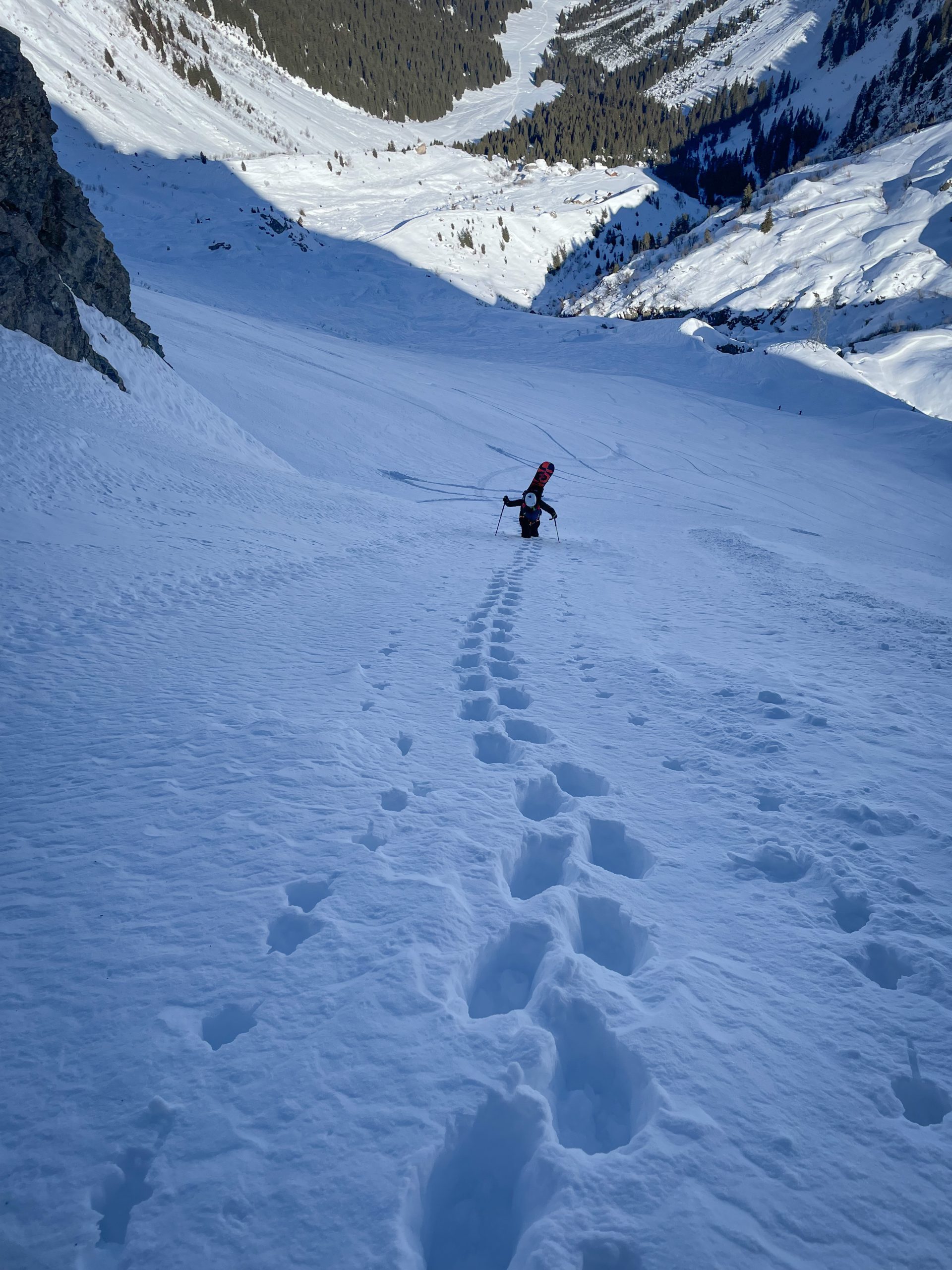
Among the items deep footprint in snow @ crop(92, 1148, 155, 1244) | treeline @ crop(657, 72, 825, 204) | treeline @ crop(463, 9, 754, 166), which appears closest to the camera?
deep footprint in snow @ crop(92, 1148, 155, 1244)

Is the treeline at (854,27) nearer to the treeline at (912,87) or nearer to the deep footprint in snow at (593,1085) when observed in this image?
the treeline at (912,87)

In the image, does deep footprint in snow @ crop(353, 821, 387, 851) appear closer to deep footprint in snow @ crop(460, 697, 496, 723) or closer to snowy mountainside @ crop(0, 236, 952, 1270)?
snowy mountainside @ crop(0, 236, 952, 1270)

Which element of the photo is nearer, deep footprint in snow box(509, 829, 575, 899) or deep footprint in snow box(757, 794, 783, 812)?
deep footprint in snow box(509, 829, 575, 899)

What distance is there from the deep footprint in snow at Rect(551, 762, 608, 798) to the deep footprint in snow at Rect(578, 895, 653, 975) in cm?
68

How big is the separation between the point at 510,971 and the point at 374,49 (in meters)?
120

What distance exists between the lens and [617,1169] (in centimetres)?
141

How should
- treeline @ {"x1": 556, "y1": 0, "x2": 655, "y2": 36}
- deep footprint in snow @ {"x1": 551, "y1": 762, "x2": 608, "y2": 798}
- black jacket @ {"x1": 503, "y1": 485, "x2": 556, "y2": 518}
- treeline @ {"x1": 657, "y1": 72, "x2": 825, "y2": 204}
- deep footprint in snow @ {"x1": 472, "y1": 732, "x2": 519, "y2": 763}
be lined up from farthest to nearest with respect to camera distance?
treeline @ {"x1": 556, "y1": 0, "x2": 655, "y2": 36}, treeline @ {"x1": 657, "y1": 72, "x2": 825, "y2": 204}, black jacket @ {"x1": 503, "y1": 485, "x2": 556, "y2": 518}, deep footprint in snow @ {"x1": 472, "y1": 732, "x2": 519, "y2": 763}, deep footprint in snow @ {"x1": 551, "y1": 762, "x2": 608, "y2": 798}

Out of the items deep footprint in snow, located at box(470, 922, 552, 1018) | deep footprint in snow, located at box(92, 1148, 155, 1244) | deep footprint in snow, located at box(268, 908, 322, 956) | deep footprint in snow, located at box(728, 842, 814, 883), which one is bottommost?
deep footprint in snow, located at box(92, 1148, 155, 1244)

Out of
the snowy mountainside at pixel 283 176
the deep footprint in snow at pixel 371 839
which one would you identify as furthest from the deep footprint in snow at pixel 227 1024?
the snowy mountainside at pixel 283 176

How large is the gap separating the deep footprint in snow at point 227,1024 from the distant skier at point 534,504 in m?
7.49

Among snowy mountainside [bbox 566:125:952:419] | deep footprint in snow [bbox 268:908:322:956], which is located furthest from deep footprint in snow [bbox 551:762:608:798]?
snowy mountainside [bbox 566:125:952:419]

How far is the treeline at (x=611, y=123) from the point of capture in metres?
63.6

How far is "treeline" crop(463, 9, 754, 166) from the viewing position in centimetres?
6359

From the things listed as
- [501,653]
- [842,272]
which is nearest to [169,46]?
[842,272]
